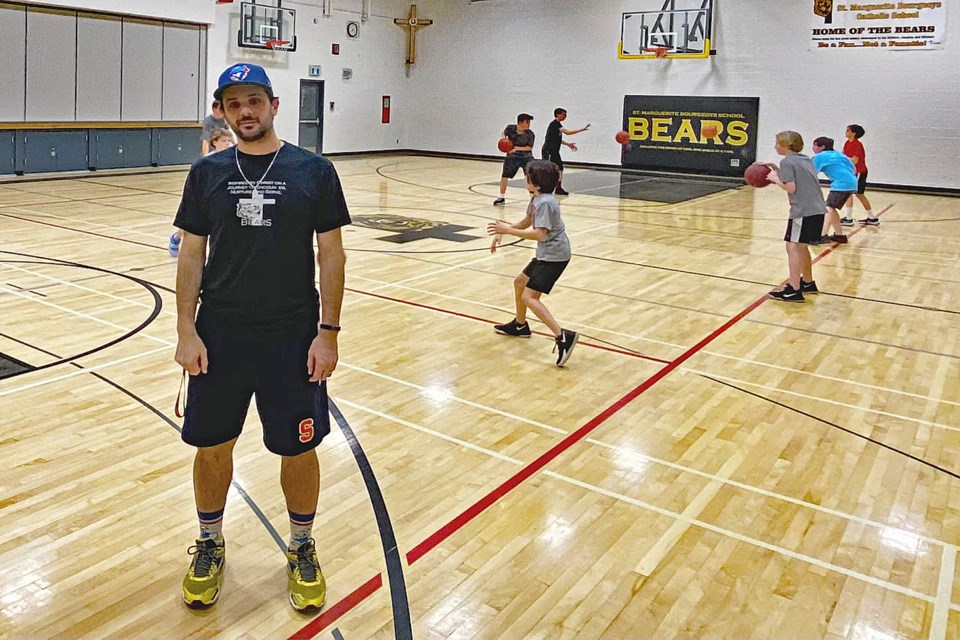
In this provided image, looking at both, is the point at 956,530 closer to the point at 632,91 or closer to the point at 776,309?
the point at 776,309

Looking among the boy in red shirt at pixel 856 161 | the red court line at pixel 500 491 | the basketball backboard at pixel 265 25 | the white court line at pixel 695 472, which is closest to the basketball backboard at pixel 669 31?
the boy in red shirt at pixel 856 161

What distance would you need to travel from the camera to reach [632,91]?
874 inches

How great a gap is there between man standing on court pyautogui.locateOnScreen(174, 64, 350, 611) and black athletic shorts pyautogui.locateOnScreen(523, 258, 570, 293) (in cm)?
333

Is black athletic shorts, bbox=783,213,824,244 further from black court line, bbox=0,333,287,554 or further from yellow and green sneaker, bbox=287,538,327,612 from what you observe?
yellow and green sneaker, bbox=287,538,327,612

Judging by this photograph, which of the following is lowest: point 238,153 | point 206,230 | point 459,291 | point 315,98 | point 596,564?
point 596,564

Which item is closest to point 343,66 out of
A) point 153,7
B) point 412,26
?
point 412,26

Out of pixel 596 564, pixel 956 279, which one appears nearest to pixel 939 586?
pixel 596 564

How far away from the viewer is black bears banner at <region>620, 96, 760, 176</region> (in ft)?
67.7

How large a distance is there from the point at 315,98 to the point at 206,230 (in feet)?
69.4

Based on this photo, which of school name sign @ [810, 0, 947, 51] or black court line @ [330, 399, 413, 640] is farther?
school name sign @ [810, 0, 947, 51]

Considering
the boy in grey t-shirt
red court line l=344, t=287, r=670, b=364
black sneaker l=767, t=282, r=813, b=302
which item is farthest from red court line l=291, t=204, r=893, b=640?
black sneaker l=767, t=282, r=813, b=302

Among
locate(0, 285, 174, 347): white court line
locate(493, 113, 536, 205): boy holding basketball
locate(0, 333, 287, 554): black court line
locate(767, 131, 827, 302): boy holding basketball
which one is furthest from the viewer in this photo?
locate(493, 113, 536, 205): boy holding basketball

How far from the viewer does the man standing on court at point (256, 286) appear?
8.94 ft

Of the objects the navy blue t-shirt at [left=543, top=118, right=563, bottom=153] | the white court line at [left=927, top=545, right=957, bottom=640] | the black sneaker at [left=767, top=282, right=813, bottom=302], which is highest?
the navy blue t-shirt at [left=543, top=118, right=563, bottom=153]
